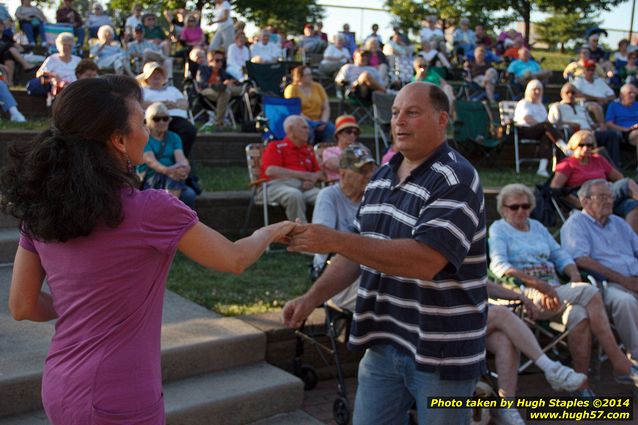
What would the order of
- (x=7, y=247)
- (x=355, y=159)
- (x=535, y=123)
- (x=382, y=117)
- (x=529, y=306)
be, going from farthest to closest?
(x=535, y=123) < (x=382, y=117) < (x=7, y=247) < (x=355, y=159) < (x=529, y=306)

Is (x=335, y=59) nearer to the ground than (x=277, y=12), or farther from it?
nearer to the ground

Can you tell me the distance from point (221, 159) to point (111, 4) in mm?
17671

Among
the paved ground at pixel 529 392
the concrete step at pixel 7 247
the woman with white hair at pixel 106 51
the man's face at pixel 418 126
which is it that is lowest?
the paved ground at pixel 529 392

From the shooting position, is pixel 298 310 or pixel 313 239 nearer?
pixel 313 239

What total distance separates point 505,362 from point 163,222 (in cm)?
349

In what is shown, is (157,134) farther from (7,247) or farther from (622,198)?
(622,198)

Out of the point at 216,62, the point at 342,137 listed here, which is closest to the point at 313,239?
the point at 342,137

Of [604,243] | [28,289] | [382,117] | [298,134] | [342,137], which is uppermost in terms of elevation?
[28,289]

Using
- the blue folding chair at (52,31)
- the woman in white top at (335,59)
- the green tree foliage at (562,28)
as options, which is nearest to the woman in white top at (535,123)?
the woman in white top at (335,59)

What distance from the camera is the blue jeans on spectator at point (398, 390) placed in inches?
110

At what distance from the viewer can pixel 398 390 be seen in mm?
2949

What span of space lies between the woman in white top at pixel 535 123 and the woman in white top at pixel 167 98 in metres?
5.61

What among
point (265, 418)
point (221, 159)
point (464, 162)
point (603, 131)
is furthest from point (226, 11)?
point (464, 162)

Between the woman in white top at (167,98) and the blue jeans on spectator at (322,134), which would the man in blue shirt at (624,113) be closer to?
the blue jeans on spectator at (322,134)
